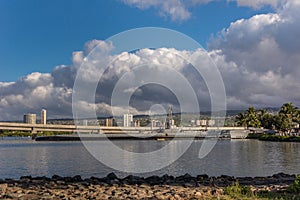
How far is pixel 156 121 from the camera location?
179 metres

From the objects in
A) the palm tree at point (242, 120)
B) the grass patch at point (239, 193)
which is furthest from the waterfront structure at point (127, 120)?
the grass patch at point (239, 193)

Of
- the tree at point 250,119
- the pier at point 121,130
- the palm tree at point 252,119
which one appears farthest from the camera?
the tree at point 250,119

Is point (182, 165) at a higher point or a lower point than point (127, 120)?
lower

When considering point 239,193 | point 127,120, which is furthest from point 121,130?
point 239,193

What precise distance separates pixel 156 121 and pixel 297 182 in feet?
538

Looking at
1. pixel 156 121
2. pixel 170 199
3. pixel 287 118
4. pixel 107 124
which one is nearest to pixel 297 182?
pixel 170 199

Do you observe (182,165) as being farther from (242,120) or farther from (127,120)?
(242,120)

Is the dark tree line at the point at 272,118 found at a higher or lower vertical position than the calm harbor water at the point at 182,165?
higher

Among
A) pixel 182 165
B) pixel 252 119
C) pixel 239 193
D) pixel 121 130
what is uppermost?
pixel 252 119

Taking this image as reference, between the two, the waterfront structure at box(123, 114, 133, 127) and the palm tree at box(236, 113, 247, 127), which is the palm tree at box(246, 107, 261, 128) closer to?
the palm tree at box(236, 113, 247, 127)

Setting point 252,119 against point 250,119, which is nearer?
point 252,119

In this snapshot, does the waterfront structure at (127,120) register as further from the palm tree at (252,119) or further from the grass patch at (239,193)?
the grass patch at (239,193)

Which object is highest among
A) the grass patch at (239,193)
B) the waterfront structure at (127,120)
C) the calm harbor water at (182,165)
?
the waterfront structure at (127,120)

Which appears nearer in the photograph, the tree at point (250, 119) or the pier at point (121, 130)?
the pier at point (121, 130)
